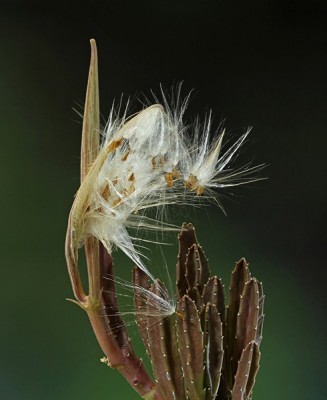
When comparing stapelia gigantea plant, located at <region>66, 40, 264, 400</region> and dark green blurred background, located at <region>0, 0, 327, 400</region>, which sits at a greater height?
dark green blurred background, located at <region>0, 0, 327, 400</region>

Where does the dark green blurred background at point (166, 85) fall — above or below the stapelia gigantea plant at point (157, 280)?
above

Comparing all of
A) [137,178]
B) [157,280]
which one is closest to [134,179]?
[137,178]

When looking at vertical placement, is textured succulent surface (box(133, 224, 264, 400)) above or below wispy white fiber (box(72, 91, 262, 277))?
below

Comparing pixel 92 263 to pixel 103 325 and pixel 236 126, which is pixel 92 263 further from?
pixel 236 126

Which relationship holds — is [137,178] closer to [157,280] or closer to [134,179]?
[134,179]

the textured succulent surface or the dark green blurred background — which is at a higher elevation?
the dark green blurred background
